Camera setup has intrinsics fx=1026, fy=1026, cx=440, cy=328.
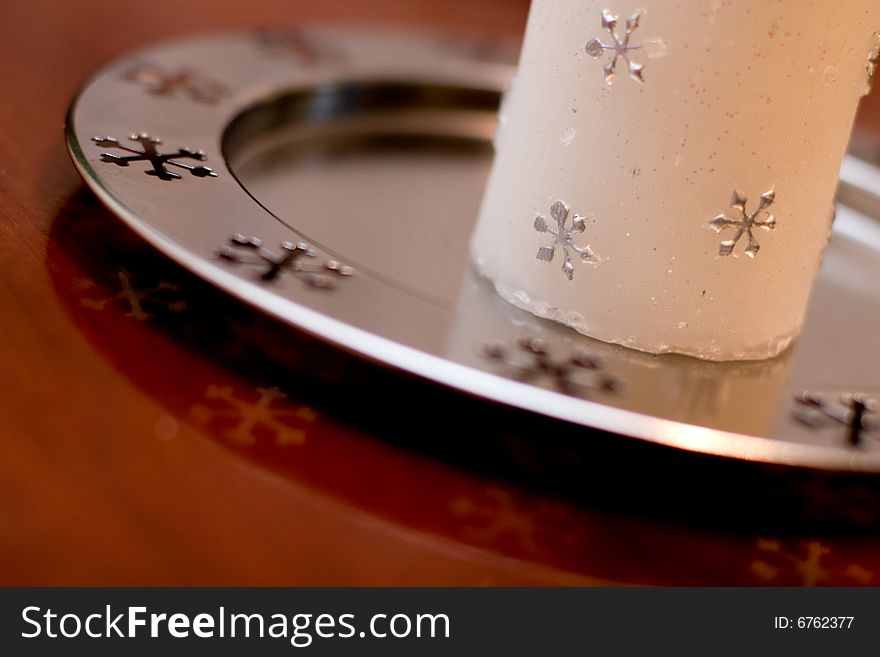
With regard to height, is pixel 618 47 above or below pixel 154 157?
above

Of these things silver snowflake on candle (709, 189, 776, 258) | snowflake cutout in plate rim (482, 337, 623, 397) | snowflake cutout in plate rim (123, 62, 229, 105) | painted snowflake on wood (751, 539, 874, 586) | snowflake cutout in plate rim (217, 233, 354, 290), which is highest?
silver snowflake on candle (709, 189, 776, 258)

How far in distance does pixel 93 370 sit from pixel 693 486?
28 centimetres

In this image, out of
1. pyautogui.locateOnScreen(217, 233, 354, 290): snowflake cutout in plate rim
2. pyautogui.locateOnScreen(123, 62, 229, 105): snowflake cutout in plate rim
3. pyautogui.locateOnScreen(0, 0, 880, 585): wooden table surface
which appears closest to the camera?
pyautogui.locateOnScreen(0, 0, 880, 585): wooden table surface

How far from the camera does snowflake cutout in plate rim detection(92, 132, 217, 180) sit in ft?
1.89

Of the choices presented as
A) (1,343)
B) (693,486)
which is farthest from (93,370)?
(693,486)

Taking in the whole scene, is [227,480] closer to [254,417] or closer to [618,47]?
[254,417]

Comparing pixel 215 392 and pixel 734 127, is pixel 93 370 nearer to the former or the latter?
pixel 215 392

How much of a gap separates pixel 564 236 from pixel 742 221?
0.09 meters

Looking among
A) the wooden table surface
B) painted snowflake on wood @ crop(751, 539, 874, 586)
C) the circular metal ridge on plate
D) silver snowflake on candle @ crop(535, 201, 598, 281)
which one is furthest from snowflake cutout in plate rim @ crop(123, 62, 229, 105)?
painted snowflake on wood @ crop(751, 539, 874, 586)

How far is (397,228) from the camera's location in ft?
2.26

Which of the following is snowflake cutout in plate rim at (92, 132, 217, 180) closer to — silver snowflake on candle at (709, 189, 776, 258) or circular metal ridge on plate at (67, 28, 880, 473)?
circular metal ridge on plate at (67, 28, 880, 473)

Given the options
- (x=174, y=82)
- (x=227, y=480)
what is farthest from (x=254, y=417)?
(x=174, y=82)

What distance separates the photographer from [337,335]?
455 mm

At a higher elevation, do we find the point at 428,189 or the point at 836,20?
the point at 836,20
